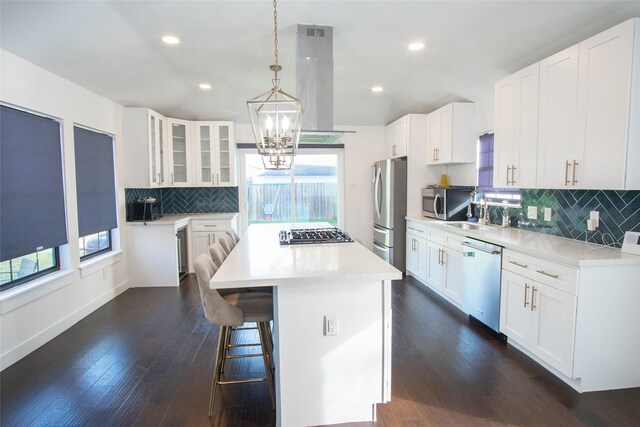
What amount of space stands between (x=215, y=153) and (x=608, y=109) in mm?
4645

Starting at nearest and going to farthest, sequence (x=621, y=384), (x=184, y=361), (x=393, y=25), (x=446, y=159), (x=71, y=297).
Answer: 1. (x=621, y=384)
2. (x=184, y=361)
3. (x=393, y=25)
4. (x=71, y=297)
5. (x=446, y=159)

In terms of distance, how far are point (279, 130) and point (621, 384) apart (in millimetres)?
2821

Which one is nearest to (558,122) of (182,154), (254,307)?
(254,307)

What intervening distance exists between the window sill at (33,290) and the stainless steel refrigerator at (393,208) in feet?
12.3

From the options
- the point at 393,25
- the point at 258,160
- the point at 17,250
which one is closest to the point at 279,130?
the point at 393,25

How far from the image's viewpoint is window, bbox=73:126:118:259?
3.53 m

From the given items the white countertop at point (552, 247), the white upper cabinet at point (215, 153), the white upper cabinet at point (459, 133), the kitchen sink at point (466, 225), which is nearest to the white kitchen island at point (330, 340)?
the white countertop at point (552, 247)

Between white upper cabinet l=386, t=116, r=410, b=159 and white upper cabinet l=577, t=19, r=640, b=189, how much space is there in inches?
102

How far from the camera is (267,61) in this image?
11.8ft

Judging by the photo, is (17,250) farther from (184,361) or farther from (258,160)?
(258,160)

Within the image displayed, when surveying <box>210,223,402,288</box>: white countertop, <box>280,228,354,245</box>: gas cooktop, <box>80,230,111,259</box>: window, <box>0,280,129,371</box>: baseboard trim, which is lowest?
<box>0,280,129,371</box>: baseboard trim

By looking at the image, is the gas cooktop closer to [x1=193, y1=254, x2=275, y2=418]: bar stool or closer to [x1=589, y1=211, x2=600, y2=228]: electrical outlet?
[x1=193, y1=254, x2=275, y2=418]: bar stool

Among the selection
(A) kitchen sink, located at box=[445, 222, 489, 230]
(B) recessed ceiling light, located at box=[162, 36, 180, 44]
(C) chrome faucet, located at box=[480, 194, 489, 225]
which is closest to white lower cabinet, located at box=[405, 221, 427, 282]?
(A) kitchen sink, located at box=[445, 222, 489, 230]

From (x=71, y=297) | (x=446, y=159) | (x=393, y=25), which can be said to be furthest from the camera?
(x=446, y=159)
